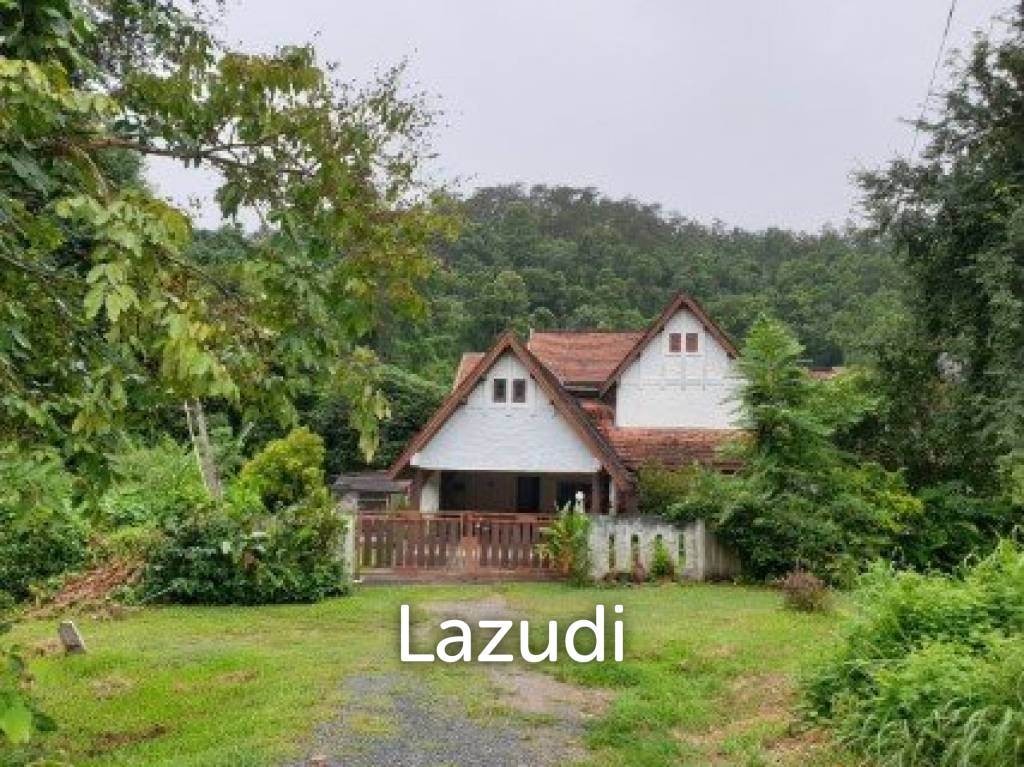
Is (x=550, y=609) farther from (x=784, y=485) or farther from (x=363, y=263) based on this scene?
(x=363, y=263)

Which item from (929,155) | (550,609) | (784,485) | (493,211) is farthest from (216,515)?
(493,211)

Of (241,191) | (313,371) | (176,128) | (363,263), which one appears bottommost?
(313,371)

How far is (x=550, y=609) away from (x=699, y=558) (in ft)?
15.0

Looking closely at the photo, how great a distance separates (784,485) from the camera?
56.6 ft

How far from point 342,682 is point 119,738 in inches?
73.1

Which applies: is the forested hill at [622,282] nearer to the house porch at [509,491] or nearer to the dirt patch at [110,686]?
the house porch at [509,491]

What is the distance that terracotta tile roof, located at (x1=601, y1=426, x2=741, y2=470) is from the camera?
23016 mm

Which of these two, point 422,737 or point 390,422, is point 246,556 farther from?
point 390,422

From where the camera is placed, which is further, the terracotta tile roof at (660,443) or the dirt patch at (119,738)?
the terracotta tile roof at (660,443)

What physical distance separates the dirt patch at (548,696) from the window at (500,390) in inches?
551

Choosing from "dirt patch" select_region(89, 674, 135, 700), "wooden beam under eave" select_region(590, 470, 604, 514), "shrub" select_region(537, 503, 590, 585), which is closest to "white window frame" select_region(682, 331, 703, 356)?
"wooden beam under eave" select_region(590, 470, 604, 514)

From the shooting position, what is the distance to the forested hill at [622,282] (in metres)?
43.8

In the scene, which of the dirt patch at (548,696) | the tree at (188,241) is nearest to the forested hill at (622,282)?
the dirt patch at (548,696)

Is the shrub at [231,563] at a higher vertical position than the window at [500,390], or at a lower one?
lower
